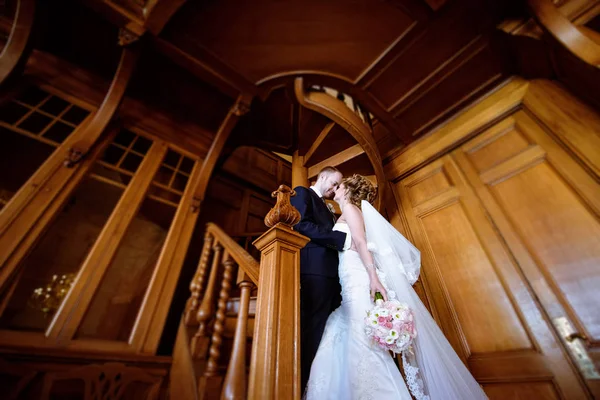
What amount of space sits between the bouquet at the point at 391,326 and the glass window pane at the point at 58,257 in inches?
96.9

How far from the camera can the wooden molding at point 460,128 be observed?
212 centimetres

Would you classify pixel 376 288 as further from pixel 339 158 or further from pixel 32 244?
pixel 32 244

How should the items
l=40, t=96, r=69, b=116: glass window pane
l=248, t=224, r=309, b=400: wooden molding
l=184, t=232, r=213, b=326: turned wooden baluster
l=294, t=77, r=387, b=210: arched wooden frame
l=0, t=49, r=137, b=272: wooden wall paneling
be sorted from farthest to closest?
l=40, t=96, r=69, b=116: glass window pane, l=294, t=77, r=387, b=210: arched wooden frame, l=184, t=232, r=213, b=326: turned wooden baluster, l=0, t=49, r=137, b=272: wooden wall paneling, l=248, t=224, r=309, b=400: wooden molding

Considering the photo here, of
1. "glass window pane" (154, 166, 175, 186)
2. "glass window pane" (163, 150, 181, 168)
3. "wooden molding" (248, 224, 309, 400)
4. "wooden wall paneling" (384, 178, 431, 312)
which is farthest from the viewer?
"glass window pane" (163, 150, 181, 168)

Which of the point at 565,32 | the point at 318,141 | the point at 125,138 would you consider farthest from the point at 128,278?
the point at 565,32

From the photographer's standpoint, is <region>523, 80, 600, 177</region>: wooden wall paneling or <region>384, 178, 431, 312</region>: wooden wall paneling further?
<region>384, 178, 431, 312</region>: wooden wall paneling

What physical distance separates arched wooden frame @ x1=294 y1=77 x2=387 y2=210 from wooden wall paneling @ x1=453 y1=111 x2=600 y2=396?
837mm

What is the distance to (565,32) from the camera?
163 cm

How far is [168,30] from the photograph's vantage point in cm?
235

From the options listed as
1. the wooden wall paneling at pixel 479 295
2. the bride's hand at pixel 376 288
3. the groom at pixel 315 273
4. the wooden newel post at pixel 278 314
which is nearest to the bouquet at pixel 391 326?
the bride's hand at pixel 376 288

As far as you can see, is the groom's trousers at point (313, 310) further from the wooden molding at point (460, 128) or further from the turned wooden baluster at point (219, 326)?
the wooden molding at point (460, 128)

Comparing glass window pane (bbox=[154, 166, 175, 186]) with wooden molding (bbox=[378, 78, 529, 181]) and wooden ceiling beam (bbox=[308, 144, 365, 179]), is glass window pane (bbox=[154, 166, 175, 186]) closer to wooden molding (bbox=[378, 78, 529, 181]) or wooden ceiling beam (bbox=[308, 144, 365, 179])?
wooden ceiling beam (bbox=[308, 144, 365, 179])

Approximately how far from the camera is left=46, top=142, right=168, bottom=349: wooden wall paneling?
1.93m

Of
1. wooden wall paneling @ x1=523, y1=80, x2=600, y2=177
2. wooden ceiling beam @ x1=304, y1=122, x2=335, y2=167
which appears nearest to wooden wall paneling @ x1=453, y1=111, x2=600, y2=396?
wooden wall paneling @ x1=523, y1=80, x2=600, y2=177
